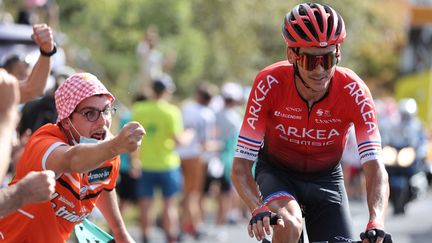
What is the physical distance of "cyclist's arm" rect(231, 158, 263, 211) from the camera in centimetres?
679

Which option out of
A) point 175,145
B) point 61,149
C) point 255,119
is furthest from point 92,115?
point 175,145

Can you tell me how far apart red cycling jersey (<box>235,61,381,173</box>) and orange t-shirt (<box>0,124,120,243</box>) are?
1177mm

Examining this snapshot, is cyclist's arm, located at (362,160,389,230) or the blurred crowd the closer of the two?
cyclist's arm, located at (362,160,389,230)

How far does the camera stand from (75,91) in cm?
623

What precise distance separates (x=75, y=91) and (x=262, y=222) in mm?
1340

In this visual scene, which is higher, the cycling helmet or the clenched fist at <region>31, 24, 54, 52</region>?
the cycling helmet

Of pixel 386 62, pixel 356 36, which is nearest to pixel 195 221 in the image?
pixel 356 36

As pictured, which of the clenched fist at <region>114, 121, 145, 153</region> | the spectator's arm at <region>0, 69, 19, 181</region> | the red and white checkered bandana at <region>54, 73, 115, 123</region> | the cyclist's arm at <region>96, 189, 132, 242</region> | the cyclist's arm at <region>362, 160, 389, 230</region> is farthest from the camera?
the cyclist's arm at <region>96, 189, 132, 242</region>

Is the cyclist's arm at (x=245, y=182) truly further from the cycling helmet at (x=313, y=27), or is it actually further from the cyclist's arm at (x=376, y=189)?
the cycling helmet at (x=313, y=27)

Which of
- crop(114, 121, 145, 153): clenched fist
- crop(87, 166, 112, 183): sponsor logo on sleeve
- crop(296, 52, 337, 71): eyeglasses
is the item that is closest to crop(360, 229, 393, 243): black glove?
crop(296, 52, 337, 71): eyeglasses

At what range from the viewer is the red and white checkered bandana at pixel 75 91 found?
20.3 ft

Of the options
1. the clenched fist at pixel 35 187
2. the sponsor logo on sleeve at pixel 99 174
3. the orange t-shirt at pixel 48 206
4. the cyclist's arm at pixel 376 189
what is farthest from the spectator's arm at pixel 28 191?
the cyclist's arm at pixel 376 189

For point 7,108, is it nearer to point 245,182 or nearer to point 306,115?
point 245,182

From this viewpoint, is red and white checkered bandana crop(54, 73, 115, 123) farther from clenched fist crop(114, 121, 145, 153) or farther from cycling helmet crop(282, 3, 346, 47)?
cycling helmet crop(282, 3, 346, 47)
